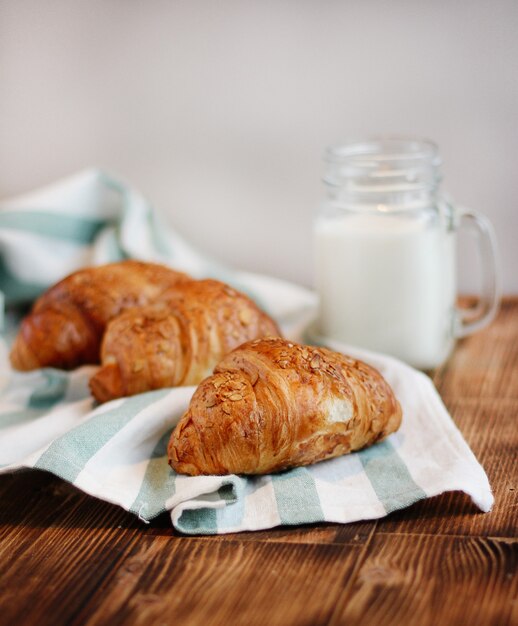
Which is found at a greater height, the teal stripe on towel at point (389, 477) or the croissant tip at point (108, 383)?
the croissant tip at point (108, 383)

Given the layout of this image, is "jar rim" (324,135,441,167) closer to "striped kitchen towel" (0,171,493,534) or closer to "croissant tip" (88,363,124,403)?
"striped kitchen towel" (0,171,493,534)

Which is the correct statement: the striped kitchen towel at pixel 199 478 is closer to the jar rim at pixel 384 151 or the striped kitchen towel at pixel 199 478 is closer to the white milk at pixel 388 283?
the white milk at pixel 388 283

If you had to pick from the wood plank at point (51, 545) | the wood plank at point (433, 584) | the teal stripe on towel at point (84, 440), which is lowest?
the wood plank at point (51, 545)

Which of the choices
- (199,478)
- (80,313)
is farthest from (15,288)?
(199,478)

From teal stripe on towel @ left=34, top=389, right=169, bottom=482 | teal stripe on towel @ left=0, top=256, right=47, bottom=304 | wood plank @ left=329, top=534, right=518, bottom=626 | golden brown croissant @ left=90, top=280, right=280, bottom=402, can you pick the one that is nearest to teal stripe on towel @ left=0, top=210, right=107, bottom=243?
teal stripe on towel @ left=0, top=256, right=47, bottom=304

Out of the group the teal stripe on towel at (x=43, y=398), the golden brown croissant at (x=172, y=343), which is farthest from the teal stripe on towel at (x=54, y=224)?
the golden brown croissant at (x=172, y=343)

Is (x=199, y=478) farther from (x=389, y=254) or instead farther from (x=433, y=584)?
(x=389, y=254)

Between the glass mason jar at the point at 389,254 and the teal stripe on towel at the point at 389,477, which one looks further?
the glass mason jar at the point at 389,254

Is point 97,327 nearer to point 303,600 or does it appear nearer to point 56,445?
point 56,445
